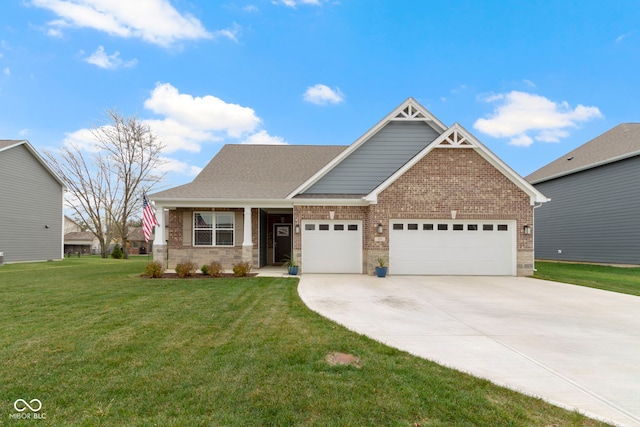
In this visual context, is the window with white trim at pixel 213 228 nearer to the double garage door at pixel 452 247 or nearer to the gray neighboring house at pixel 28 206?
the double garage door at pixel 452 247

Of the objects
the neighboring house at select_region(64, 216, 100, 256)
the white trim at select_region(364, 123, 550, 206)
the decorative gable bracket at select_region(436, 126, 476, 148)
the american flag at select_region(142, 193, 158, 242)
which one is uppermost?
the decorative gable bracket at select_region(436, 126, 476, 148)

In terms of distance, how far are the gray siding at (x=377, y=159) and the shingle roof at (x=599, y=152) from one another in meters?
11.9

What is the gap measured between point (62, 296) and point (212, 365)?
6.86 metres

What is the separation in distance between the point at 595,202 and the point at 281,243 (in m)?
18.9

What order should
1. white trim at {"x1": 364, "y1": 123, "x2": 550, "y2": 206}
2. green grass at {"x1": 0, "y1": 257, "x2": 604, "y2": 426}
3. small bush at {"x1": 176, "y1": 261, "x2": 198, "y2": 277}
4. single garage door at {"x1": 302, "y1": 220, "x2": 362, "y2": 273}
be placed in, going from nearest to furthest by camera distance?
1. green grass at {"x1": 0, "y1": 257, "x2": 604, "y2": 426}
2. small bush at {"x1": 176, "y1": 261, "x2": 198, "y2": 277}
3. white trim at {"x1": 364, "y1": 123, "x2": 550, "y2": 206}
4. single garage door at {"x1": 302, "y1": 220, "x2": 362, "y2": 273}

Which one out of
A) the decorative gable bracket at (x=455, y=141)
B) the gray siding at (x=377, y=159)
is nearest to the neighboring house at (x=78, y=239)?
→ the gray siding at (x=377, y=159)

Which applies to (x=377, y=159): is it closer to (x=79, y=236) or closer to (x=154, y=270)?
(x=154, y=270)

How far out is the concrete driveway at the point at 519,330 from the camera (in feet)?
12.0

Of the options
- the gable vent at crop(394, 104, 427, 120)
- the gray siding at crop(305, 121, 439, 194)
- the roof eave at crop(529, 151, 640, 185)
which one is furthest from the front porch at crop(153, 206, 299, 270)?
the roof eave at crop(529, 151, 640, 185)

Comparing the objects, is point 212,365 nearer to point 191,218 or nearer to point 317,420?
point 317,420

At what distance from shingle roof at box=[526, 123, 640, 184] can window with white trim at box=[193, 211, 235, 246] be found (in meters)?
21.0

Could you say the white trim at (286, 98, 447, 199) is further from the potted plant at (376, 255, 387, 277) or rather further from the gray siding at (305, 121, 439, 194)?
the potted plant at (376, 255, 387, 277)

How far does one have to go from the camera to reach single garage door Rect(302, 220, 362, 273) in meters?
13.5

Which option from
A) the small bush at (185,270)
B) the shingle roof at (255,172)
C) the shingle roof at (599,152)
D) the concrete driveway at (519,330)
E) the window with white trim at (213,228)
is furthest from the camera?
the shingle roof at (599,152)
